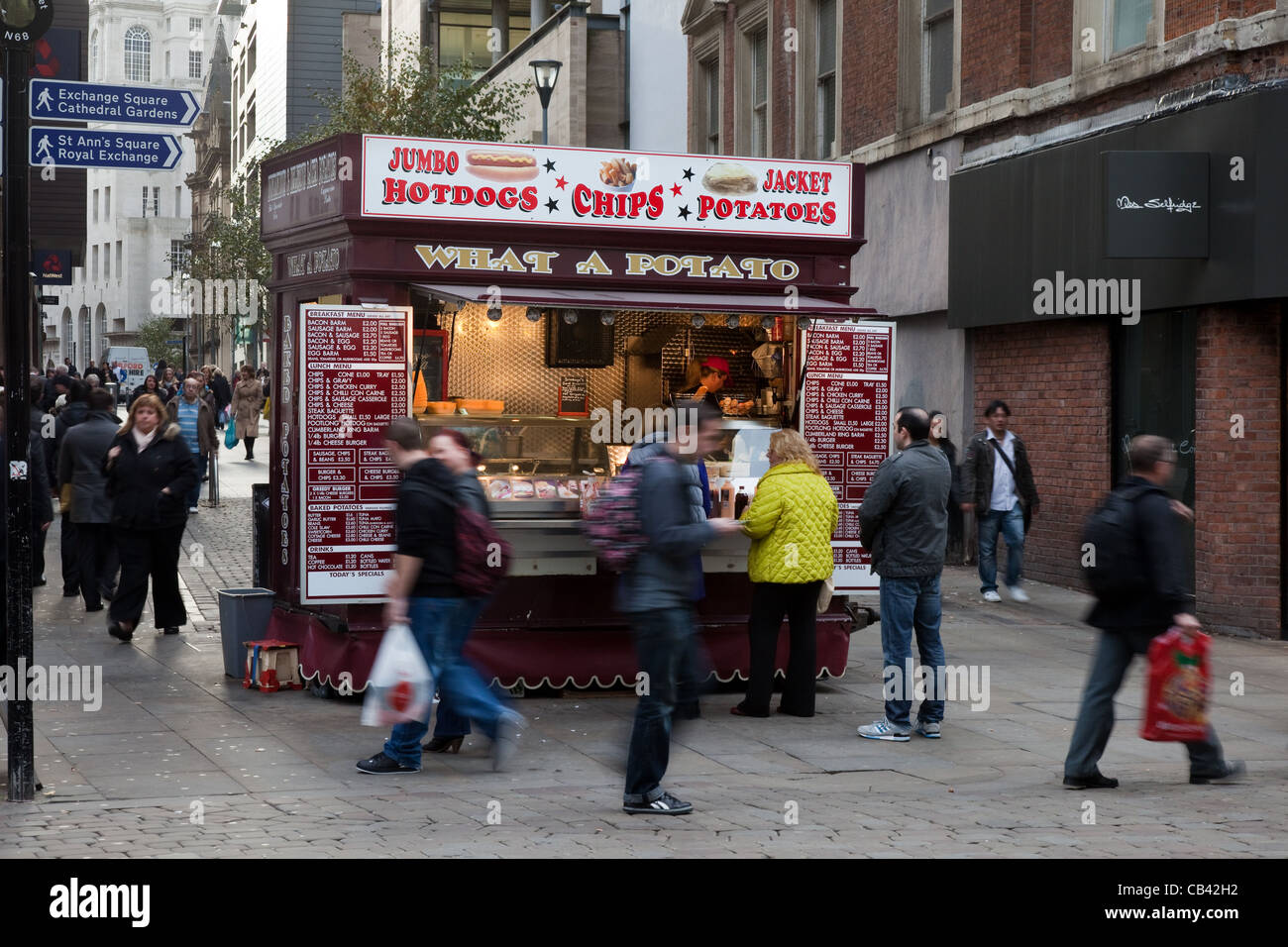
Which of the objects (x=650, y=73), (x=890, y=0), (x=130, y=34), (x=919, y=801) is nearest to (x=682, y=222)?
(x=919, y=801)

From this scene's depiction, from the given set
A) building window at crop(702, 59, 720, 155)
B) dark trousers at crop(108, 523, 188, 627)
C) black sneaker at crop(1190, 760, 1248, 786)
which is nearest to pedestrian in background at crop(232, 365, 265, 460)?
building window at crop(702, 59, 720, 155)

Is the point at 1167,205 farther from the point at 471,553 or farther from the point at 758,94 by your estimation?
the point at 758,94

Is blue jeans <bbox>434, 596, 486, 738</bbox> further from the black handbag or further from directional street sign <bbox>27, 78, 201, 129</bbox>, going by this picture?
the black handbag

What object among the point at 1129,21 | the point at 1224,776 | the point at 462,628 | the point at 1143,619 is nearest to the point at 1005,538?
the point at 1129,21

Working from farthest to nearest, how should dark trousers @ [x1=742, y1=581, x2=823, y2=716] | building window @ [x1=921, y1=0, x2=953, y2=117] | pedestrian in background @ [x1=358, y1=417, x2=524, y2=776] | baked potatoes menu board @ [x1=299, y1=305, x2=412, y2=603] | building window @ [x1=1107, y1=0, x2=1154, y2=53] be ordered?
1. building window @ [x1=921, y1=0, x2=953, y2=117]
2. building window @ [x1=1107, y1=0, x2=1154, y2=53]
3. baked potatoes menu board @ [x1=299, y1=305, x2=412, y2=603]
4. dark trousers @ [x1=742, y1=581, x2=823, y2=716]
5. pedestrian in background @ [x1=358, y1=417, x2=524, y2=776]

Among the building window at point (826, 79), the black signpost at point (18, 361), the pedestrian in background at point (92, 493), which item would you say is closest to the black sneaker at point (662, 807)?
the black signpost at point (18, 361)

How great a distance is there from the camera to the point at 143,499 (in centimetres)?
1235

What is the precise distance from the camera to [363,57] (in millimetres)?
57750

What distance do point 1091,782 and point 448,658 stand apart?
3.16m

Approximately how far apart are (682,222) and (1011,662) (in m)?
4.03

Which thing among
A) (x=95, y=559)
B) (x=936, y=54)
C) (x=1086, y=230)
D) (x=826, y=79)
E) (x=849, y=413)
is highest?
(x=826, y=79)

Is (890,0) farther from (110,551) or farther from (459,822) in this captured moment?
(459,822)

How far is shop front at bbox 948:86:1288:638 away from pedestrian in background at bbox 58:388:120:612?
838 centimetres

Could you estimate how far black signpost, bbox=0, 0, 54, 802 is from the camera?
24.4ft
